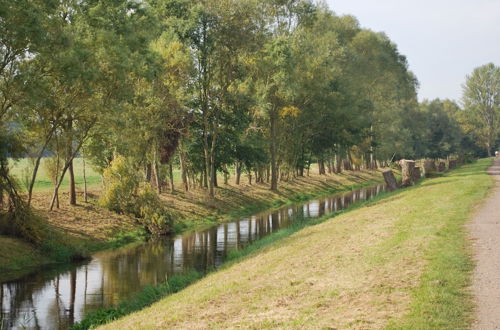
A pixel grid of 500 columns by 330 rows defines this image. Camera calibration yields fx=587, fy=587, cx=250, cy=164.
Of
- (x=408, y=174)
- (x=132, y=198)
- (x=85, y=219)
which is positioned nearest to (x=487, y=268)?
(x=85, y=219)

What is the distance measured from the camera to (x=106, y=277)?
78.3ft

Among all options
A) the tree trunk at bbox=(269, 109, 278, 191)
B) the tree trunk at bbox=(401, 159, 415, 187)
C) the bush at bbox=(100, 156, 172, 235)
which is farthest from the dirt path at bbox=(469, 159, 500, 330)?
the tree trunk at bbox=(269, 109, 278, 191)

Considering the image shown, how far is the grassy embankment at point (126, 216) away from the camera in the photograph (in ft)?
90.0

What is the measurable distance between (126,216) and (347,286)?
2598 cm

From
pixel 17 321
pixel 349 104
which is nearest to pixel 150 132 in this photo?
pixel 17 321

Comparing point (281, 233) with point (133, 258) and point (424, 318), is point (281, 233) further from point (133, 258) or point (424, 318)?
point (424, 318)

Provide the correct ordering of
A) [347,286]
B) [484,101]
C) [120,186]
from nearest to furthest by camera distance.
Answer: [347,286] → [120,186] → [484,101]

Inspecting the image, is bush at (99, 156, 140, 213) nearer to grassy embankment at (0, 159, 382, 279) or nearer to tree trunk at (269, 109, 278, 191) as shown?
grassy embankment at (0, 159, 382, 279)

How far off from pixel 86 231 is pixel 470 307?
25.5 meters

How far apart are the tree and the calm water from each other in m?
131

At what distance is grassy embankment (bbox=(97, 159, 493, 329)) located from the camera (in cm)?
1144

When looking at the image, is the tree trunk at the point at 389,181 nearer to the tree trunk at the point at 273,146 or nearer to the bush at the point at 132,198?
the tree trunk at the point at 273,146

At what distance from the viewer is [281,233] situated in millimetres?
30891

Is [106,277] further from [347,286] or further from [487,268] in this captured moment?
[487,268]
